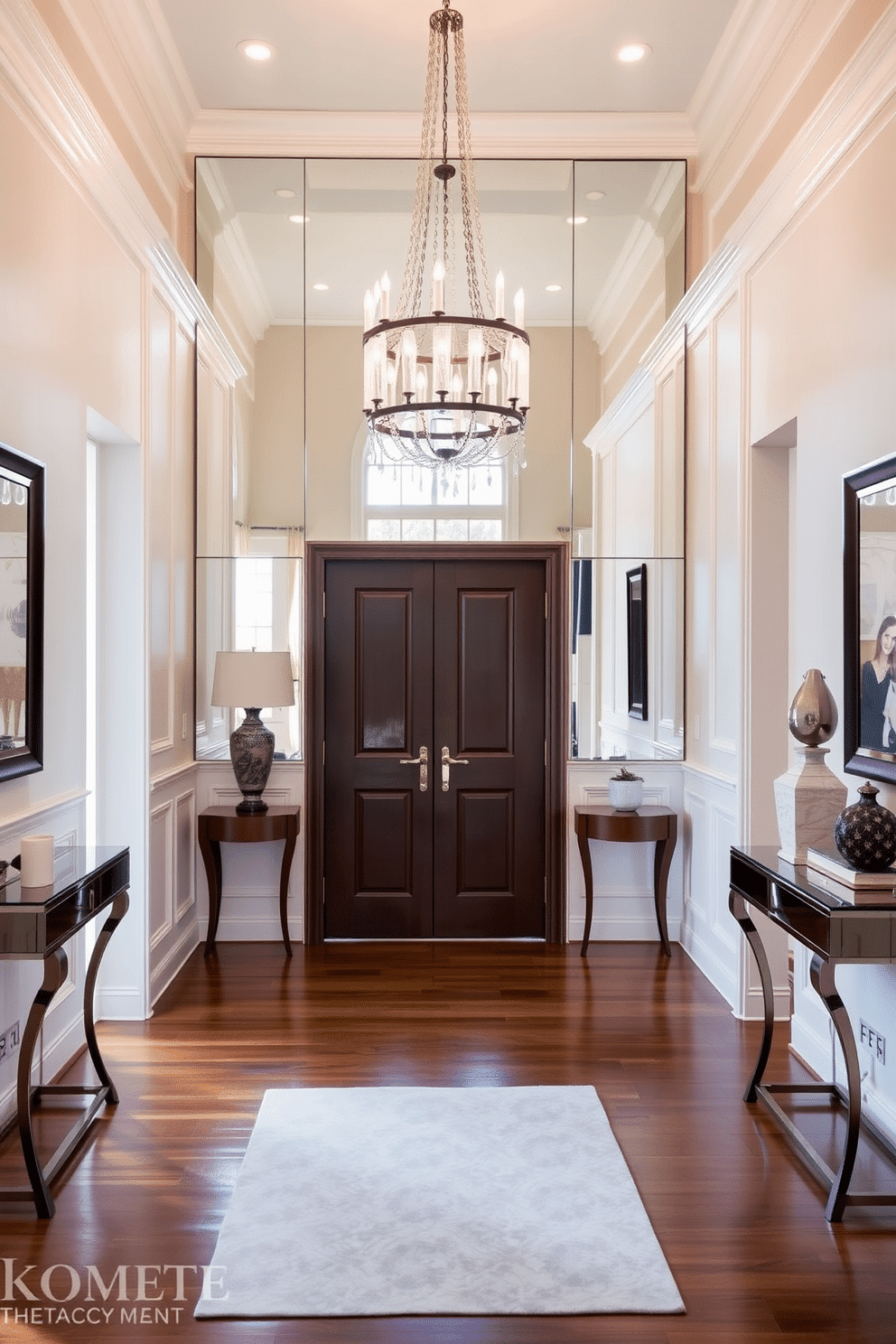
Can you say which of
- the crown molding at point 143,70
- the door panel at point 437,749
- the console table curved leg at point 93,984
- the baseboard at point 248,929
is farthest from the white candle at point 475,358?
the baseboard at point 248,929

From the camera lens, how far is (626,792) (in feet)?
18.3

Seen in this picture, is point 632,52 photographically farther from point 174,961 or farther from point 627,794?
point 174,961

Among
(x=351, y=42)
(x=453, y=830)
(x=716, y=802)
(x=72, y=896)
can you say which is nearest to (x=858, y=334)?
(x=716, y=802)

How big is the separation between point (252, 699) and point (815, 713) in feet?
9.45

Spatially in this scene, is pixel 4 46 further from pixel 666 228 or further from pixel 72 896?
pixel 666 228

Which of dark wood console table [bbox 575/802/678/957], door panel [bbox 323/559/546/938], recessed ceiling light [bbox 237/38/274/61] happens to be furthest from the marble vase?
recessed ceiling light [bbox 237/38/274/61]

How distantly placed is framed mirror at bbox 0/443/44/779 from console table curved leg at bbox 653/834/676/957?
329 cm

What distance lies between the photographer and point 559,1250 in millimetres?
2709

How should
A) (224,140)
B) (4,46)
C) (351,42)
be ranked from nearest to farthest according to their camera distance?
(4,46)
(351,42)
(224,140)

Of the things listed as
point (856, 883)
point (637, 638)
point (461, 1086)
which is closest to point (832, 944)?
point (856, 883)

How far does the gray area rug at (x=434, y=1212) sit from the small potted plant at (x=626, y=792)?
80.3 inches

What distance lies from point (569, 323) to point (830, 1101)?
159 inches

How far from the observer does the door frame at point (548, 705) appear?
5.78 metres

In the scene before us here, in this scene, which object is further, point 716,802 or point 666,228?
point 666,228
